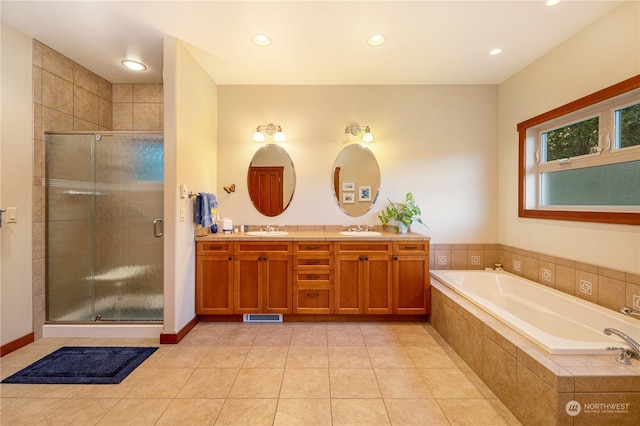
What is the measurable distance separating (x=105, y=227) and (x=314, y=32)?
2.60m

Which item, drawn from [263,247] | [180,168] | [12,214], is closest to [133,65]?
[180,168]

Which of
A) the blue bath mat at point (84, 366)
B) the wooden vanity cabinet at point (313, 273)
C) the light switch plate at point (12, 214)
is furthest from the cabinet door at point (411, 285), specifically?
the light switch plate at point (12, 214)

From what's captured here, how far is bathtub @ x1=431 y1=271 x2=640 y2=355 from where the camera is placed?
1.52 m

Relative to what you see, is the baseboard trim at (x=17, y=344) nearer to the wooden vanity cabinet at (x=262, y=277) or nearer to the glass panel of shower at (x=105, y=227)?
the glass panel of shower at (x=105, y=227)

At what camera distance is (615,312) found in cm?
191

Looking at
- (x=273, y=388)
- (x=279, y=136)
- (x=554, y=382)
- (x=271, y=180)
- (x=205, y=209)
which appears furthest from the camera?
(x=271, y=180)

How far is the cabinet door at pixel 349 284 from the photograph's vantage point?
2.81 meters

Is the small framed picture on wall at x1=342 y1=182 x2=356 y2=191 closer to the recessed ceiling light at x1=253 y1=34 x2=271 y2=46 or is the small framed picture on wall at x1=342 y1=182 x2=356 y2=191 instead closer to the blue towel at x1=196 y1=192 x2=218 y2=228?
the blue towel at x1=196 y1=192 x2=218 y2=228

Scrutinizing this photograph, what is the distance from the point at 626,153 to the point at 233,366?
3.31 metres

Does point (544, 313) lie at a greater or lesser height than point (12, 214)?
lesser

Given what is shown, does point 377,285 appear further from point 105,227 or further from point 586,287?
point 105,227

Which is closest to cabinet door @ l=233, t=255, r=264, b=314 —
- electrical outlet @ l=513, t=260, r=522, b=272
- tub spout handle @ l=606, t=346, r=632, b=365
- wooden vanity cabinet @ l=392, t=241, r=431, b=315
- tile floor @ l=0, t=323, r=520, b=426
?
tile floor @ l=0, t=323, r=520, b=426

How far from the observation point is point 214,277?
9.18 feet

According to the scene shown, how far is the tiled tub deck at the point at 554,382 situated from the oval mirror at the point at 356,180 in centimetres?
182
